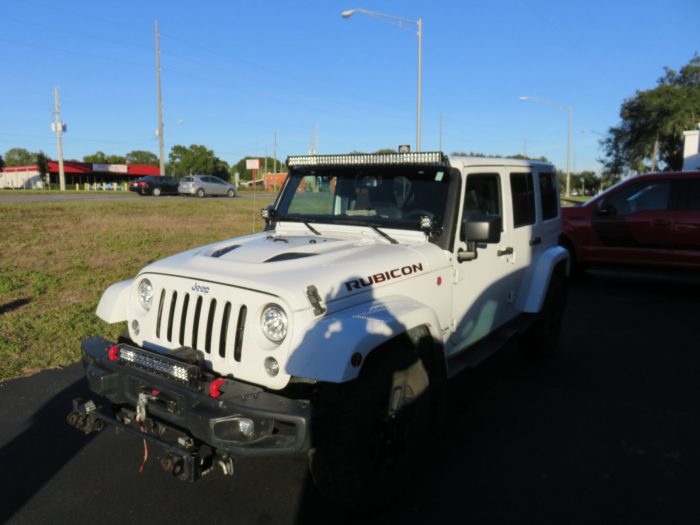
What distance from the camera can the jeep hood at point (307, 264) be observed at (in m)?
3.01

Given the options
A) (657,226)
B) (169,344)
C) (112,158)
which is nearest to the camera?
(169,344)

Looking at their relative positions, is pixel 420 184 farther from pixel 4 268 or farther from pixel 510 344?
pixel 4 268

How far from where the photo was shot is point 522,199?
16.7 feet

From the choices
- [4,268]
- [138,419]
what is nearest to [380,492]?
[138,419]

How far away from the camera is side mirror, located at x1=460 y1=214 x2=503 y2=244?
3.69 metres

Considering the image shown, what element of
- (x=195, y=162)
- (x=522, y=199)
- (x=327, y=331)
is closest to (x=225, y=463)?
(x=327, y=331)

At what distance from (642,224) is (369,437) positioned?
26.8 ft

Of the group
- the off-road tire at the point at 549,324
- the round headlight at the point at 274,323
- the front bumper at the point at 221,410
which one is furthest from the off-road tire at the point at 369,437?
the off-road tire at the point at 549,324

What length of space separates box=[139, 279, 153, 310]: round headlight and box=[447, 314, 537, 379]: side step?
1.96m

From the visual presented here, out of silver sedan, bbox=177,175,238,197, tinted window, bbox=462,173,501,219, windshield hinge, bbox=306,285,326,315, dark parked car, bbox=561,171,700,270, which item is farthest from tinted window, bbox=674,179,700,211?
silver sedan, bbox=177,175,238,197

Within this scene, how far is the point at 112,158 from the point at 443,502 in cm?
12098

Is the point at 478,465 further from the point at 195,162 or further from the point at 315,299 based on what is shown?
the point at 195,162

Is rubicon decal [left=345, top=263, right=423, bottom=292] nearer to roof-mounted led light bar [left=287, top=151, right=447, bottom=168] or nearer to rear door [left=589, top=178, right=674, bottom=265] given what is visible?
roof-mounted led light bar [left=287, top=151, right=447, bottom=168]

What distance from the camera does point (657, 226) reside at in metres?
9.28
